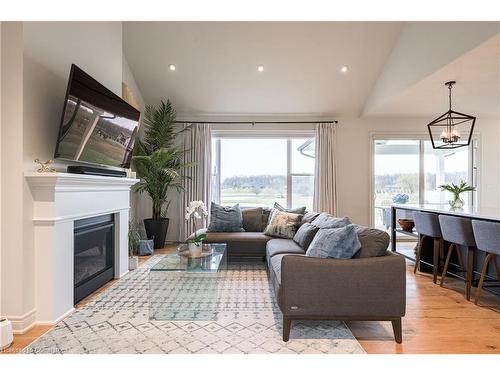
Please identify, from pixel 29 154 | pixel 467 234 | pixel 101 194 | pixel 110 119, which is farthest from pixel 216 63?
pixel 467 234

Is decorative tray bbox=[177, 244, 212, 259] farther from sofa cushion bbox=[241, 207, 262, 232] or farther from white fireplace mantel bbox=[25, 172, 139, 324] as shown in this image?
sofa cushion bbox=[241, 207, 262, 232]

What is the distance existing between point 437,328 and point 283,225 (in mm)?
2071

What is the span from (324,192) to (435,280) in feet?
8.55

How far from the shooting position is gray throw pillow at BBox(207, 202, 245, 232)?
14.6ft

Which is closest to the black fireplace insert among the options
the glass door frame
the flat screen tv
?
the flat screen tv

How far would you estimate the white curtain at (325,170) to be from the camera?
579 centimetres

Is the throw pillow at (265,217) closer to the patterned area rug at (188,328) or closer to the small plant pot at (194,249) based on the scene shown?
the patterned area rug at (188,328)

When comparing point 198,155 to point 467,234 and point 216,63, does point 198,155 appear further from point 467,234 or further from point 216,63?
point 467,234

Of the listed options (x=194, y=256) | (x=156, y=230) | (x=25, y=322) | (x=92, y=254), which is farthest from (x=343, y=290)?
(x=156, y=230)

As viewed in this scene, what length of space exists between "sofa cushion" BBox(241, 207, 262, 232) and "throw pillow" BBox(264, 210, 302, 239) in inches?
14.9

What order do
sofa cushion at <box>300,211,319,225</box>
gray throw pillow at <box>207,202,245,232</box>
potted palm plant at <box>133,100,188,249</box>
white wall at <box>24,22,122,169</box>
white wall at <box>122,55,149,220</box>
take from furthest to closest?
potted palm plant at <box>133,100,188,249</box> → white wall at <box>122,55,149,220</box> → gray throw pillow at <box>207,202,245,232</box> → sofa cushion at <box>300,211,319,225</box> → white wall at <box>24,22,122,169</box>

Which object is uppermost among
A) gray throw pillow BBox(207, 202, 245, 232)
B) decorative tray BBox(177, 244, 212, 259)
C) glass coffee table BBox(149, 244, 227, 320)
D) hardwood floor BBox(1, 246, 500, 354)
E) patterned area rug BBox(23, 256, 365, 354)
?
gray throw pillow BBox(207, 202, 245, 232)

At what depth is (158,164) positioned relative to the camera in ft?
16.9

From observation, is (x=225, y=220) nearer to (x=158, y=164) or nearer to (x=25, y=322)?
(x=158, y=164)
